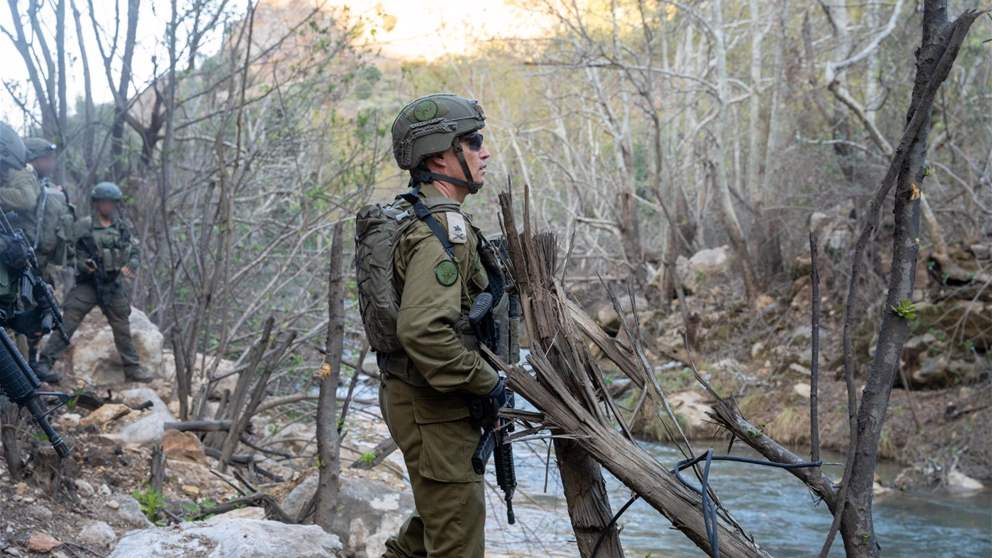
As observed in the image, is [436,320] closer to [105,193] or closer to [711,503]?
[711,503]

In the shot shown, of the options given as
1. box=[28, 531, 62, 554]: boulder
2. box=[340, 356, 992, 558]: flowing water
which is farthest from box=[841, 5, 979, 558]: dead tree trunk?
box=[340, 356, 992, 558]: flowing water

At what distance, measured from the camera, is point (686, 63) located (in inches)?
842

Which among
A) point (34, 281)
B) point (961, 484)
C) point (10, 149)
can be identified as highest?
point (10, 149)

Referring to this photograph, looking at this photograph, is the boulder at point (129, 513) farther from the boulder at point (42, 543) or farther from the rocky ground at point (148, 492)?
the boulder at point (42, 543)

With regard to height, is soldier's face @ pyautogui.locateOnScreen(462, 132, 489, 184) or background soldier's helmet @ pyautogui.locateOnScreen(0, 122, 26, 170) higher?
background soldier's helmet @ pyautogui.locateOnScreen(0, 122, 26, 170)

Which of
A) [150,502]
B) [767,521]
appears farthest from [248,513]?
[767,521]

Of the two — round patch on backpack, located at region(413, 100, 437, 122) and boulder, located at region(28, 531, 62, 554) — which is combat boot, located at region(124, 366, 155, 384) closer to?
boulder, located at region(28, 531, 62, 554)

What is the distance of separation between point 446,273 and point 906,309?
126 cm

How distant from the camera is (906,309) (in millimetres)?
2465

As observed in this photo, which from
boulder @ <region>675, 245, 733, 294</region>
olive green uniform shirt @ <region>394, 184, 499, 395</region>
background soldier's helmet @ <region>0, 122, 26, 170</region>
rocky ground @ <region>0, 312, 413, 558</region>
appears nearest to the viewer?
olive green uniform shirt @ <region>394, 184, 499, 395</region>

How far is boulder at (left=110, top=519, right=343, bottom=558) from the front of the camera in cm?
363

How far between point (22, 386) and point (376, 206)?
229cm

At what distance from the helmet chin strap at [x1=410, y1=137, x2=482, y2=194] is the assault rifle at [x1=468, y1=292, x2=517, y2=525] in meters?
0.39

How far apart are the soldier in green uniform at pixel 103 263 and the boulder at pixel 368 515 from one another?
3.53 metres
